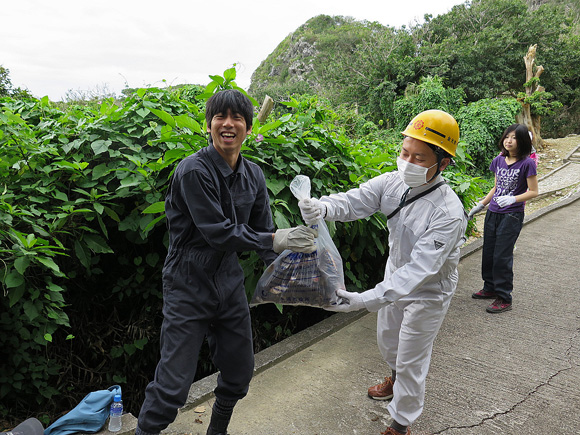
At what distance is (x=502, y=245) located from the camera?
4340 mm

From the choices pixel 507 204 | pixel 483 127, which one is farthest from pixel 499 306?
pixel 483 127

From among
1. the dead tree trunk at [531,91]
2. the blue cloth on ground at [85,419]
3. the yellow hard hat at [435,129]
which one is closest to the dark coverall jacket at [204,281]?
the blue cloth on ground at [85,419]

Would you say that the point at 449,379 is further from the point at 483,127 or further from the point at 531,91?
the point at 531,91

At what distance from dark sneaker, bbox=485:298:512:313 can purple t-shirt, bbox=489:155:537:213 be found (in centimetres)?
91

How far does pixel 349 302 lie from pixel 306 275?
10.2 inches

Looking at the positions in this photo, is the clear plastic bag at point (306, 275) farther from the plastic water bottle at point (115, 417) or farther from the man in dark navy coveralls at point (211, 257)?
the plastic water bottle at point (115, 417)

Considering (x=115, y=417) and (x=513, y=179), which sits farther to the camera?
(x=513, y=179)

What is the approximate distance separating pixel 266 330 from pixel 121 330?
3.71ft

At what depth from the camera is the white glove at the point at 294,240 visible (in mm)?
2127

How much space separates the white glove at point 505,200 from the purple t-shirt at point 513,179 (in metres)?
0.09

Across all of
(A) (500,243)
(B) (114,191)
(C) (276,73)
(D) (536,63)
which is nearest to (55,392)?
(B) (114,191)

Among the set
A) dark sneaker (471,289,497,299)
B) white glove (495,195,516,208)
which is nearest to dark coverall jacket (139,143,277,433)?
white glove (495,195,516,208)

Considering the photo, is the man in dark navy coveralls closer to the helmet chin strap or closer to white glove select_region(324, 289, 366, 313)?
A: white glove select_region(324, 289, 366, 313)

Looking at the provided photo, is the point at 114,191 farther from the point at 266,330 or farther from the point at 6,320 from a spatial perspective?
the point at 266,330
